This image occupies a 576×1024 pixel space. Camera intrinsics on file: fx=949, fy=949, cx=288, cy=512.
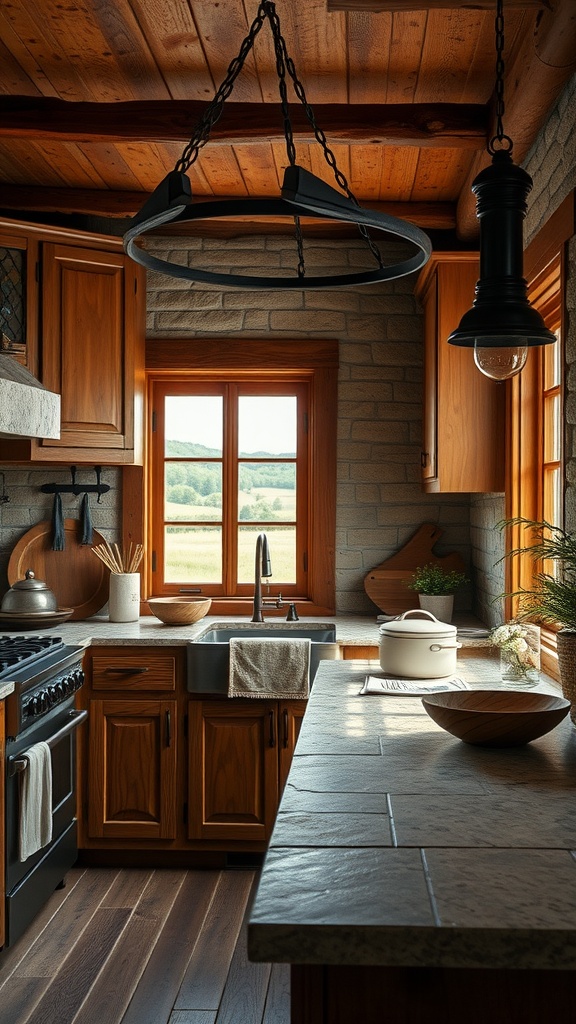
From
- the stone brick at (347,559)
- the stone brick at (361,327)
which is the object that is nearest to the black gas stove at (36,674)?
the stone brick at (347,559)

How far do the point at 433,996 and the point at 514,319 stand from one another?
1299 millimetres

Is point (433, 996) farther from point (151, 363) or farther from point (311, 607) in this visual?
point (151, 363)

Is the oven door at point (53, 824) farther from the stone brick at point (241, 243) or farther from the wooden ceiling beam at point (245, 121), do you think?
the stone brick at point (241, 243)

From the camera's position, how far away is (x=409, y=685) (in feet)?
9.10

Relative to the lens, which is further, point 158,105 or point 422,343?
point 422,343

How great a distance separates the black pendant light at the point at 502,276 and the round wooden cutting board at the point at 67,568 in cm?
292

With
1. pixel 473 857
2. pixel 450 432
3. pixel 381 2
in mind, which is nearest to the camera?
pixel 473 857

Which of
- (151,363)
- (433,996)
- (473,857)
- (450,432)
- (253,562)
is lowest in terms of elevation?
(433,996)

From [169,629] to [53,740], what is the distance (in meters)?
0.89

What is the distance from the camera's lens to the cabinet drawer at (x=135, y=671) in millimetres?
3887

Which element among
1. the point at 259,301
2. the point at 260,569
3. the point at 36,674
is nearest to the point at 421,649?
the point at 36,674

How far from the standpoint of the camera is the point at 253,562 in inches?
191

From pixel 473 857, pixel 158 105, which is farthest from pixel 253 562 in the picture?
pixel 473 857

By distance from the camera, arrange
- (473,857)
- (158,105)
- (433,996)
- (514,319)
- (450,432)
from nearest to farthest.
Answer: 1. (433,996)
2. (473,857)
3. (514,319)
4. (158,105)
5. (450,432)
